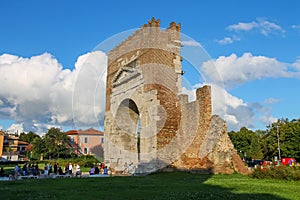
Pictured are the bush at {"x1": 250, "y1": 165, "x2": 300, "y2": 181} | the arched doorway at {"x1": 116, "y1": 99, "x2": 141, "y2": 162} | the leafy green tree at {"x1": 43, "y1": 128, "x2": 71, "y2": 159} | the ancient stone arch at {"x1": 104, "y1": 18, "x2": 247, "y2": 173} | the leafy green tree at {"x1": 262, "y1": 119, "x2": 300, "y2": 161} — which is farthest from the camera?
the leafy green tree at {"x1": 43, "y1": 128, "x2": 71, "y2": 159}

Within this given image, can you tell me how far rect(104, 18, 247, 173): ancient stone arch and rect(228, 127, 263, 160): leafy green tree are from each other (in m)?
35.4

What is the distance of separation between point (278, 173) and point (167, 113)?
22.8 feet

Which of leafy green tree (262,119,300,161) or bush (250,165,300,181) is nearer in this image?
bush (250,165,300,181)

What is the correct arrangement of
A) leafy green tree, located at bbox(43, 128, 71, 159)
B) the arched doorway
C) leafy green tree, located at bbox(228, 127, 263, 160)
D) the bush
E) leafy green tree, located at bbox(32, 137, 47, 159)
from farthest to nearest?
1. leafy green tree, located at bbox(32, 137, 47, 159)
2. leafy green tree, located at bbox(43, 128, 71, 159)
3. leafy green tree, located at bbox(228, 127, 263, 160)
4. the arched doorway
5. the bush

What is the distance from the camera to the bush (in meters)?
11.9

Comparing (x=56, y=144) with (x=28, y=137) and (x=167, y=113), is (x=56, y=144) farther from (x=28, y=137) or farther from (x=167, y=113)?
(x=28, y=137)

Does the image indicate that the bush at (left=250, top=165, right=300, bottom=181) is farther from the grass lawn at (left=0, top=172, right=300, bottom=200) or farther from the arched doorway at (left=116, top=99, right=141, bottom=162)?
the arched doorway at (left=116, top=99, right=141, bottom=162)

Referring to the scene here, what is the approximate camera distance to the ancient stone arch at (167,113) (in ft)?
51.9

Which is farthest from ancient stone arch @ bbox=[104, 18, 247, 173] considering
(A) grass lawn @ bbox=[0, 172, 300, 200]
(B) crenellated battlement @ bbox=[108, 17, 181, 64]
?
(A) grass lawn @ bbox=[0, 172, 300, 200]

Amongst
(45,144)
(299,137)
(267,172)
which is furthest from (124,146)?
(45,144)

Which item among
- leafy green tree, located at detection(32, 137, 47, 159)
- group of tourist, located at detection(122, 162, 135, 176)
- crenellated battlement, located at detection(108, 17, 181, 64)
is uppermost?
crenellated battlement, located at detection(108, 17, 181, 64)

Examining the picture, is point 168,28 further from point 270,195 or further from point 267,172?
point 270,195

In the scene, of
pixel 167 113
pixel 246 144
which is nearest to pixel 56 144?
pixel 246 144

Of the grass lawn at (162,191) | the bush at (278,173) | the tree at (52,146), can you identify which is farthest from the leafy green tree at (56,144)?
the bush at (278,173)
